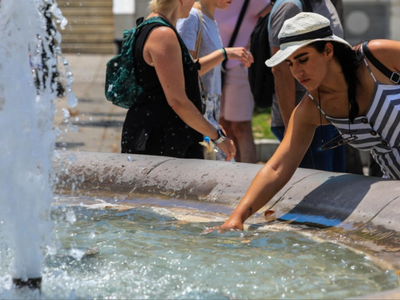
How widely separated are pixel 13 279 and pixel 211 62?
2.30 metres

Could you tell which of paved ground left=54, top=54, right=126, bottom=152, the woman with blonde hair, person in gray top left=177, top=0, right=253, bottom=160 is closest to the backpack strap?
the woman with blonde hair

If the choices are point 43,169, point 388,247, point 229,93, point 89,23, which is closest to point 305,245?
point 388,247

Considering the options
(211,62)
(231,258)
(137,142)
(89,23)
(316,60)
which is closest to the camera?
(231,258)

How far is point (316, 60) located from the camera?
3373 mm

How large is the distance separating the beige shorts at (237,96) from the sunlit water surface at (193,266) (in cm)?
236

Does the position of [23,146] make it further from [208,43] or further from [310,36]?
[208,43]

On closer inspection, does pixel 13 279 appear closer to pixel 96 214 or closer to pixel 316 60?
pixel 96 214

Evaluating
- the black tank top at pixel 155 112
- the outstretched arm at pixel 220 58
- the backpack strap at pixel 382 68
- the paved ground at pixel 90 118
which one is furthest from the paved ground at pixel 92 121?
the backpack strap at pixel 382 68

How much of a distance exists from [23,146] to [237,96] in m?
3.02

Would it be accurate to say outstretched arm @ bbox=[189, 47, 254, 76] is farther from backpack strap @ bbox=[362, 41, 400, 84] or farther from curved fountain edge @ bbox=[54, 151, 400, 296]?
backpack strap @ bbox=[362, 41, 400, 84]

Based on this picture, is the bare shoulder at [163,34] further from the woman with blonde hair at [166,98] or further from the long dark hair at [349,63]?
the long dark hair at [349,63]

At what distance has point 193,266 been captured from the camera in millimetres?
2984

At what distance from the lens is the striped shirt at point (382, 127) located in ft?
11.2

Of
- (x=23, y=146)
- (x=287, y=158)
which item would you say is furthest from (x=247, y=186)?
(x=23, y=146)
